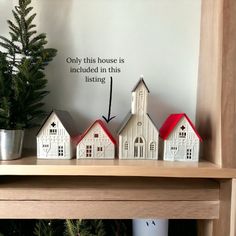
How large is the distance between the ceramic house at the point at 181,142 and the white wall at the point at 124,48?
0.14 metres

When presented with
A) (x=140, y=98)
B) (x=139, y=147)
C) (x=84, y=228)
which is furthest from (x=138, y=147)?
(x=84, y=228)

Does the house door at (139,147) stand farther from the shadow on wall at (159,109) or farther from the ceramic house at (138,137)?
the shadow on wall at (159,109)

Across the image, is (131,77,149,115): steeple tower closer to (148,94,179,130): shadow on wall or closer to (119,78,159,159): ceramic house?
(119,78,159,159): ceramic house

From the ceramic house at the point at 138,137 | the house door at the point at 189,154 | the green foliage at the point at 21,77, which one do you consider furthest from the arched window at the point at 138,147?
the green foliage at the point at 21,77

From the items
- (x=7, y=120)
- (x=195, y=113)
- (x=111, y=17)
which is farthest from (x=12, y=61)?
(x=195, y=113)

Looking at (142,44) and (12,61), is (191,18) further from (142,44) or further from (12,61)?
(12,61)

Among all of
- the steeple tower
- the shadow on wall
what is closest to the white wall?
the shadow on wall

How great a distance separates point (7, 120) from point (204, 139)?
469 millimetres

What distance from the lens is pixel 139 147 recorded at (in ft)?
1.94

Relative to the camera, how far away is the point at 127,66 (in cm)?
72

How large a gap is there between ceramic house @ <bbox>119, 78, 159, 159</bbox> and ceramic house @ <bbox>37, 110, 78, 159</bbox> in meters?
0.12

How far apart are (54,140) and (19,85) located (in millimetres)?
144

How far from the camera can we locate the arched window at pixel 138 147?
0.59 m

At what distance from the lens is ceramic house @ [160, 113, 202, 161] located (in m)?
0.59
